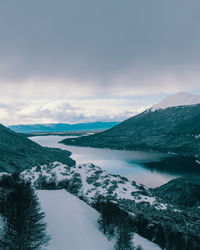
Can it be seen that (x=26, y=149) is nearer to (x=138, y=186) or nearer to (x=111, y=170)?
(x=111, y=170)

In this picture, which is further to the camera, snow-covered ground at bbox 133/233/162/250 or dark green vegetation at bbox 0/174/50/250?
snow-covered ground at bbox 133/233/162/250

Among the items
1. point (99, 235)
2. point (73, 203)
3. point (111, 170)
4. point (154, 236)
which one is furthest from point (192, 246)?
point (111, 170)

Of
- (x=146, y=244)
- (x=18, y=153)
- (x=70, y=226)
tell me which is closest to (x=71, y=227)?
(x=70, y=226)

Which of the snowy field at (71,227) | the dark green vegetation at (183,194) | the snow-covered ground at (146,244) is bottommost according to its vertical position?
the dark green vegetation at (183,194)

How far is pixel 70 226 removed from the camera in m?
30.6

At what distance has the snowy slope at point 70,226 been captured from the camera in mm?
26603

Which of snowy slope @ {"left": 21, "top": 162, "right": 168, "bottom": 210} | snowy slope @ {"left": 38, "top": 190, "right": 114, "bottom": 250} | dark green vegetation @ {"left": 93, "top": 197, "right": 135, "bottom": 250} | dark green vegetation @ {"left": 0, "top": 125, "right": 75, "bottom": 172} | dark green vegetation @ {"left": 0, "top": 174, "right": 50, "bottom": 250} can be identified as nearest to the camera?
dark green vegetation @ {"left": 0, "top": 174, "right": 50, "bottom": 250}

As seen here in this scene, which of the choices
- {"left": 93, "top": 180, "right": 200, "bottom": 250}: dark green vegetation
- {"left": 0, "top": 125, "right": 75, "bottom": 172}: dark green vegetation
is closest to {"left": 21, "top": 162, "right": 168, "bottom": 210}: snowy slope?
{"left": 93, "top": 180, "right": 200, "bottom": 250}: dark green vegetation

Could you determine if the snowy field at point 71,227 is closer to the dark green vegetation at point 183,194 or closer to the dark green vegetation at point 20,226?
the dark green vegetation at point 20,226

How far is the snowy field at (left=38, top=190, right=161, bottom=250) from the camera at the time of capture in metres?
26.6

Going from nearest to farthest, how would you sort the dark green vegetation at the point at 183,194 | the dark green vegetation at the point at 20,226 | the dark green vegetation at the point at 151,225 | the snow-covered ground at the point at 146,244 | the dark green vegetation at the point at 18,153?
the dark green vegetation at the point at 20,226 → the dark green vegetation at the point at 151,225 → the snow-covered ground at the point at 146,244 → the dark green vegetation at the point at 183,194 → the dark green vegetation at the point at 18,153

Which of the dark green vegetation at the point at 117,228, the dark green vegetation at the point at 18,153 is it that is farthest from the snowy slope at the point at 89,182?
the dark green vegetation at the point at 18,153

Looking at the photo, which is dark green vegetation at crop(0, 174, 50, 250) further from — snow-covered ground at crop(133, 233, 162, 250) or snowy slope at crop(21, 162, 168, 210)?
snowy slope at crop(21, 162, 168, 210)

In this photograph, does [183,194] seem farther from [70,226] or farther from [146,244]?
[70,226]
